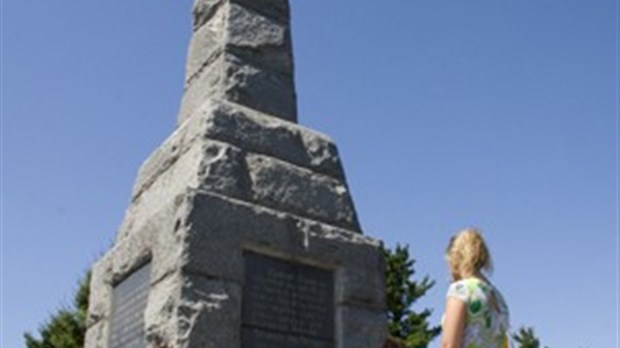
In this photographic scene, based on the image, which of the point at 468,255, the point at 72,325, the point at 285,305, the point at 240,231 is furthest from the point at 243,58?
the point at 72,325

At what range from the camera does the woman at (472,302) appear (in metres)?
3.04

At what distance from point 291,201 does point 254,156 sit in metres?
0.41

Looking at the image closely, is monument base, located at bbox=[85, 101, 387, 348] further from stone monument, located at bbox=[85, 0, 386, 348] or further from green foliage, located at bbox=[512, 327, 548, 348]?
green foliage, located at bbox=[512, 327, 548, 348]

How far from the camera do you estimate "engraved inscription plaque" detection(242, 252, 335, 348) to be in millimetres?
5004

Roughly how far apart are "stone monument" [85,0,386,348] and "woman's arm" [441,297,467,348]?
205 centimetres

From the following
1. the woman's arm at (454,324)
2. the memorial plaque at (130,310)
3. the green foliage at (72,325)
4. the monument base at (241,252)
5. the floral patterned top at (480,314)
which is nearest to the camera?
the woman's arm at (454,324)

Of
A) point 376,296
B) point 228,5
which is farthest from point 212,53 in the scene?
point 376,296

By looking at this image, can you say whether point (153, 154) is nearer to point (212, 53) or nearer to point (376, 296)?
point (212, 53)

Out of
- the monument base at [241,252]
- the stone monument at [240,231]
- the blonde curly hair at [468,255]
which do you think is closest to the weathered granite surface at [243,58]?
the stone monument at [240,231]

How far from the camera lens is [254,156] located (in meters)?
5.49

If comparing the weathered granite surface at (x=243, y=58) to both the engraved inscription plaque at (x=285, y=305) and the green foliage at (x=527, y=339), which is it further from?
the green foliage at (x=527, y=339)

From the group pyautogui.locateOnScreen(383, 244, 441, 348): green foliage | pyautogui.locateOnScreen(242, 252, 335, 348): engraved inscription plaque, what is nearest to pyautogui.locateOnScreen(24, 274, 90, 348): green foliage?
pyautogui.locateOnScreen(383, 244, 441, 348): green foliage

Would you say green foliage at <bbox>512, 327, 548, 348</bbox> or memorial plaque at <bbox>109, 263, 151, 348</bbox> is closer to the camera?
memorial plaque at <bbox>109, 263, 151, 348</bbox>

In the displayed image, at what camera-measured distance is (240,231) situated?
507 centimetres
